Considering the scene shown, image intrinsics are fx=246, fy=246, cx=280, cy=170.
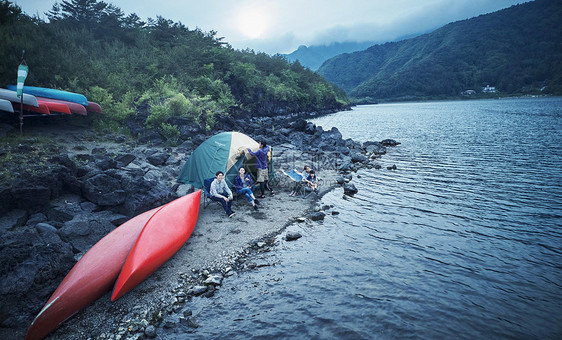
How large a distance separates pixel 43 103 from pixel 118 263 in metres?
14.0

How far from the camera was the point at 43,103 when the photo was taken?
1396cm

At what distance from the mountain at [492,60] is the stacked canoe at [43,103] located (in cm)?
13091

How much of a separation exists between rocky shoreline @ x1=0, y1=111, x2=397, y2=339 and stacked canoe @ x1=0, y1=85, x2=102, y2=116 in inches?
52.9

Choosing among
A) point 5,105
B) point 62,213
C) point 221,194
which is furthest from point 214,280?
point 5,105

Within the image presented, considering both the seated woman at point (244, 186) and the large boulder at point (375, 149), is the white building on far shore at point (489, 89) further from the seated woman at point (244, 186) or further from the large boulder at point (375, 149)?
the seated woman at point (244, 186)

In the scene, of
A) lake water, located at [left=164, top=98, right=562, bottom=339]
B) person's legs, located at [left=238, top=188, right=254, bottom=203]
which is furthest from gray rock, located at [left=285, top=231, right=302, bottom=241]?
person's legs, located at [left=238, top=188, right=254, bottom=203]

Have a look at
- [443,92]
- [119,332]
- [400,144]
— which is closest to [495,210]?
[119,332]

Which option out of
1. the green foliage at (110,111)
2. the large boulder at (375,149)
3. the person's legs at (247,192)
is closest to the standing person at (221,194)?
the person's legs at (247,192)

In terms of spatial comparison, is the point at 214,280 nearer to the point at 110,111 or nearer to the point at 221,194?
the point at 221,194

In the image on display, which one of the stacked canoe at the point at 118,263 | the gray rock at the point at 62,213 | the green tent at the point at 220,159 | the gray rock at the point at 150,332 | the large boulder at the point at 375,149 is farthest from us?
the large boulder at the point at 375,149

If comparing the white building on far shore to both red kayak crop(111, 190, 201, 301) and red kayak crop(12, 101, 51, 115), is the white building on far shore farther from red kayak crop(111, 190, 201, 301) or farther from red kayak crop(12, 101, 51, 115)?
red kayak crop(12, 101, 51, 115)

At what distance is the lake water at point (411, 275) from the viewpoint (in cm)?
484

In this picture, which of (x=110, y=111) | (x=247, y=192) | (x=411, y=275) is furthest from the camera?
(x=110, y=111)

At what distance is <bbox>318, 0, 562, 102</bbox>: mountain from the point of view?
4072 inches
